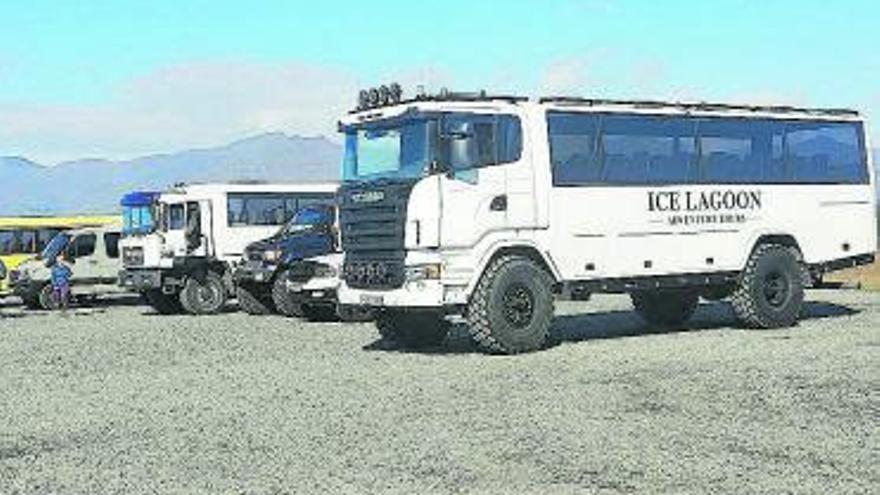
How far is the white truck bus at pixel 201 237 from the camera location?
25250 mm

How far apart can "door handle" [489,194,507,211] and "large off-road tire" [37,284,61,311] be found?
57.1 feet

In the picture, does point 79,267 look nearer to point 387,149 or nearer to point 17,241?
point 17,241

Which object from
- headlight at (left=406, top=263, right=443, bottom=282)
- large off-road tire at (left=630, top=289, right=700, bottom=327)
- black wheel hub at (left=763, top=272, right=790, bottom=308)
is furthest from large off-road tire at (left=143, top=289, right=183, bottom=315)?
black wheel hub at (left=763, top=272, right=790, bottom=308)

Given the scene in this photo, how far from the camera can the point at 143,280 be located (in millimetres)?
25344

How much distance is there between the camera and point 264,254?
894 inches

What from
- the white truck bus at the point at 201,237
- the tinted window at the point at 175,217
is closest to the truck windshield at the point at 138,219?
the white truck bus at the point at 201,237

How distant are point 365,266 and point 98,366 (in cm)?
358

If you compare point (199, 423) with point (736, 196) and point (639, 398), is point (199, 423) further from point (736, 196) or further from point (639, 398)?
point (736, 196)

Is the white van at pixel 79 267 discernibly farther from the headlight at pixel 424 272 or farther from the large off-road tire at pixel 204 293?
the headlight at pixel 424 272

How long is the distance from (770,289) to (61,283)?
56.9 ft

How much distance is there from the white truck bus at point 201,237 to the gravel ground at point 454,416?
7.92m

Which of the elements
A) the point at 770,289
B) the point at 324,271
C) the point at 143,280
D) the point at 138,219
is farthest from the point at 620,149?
the point at 138,219

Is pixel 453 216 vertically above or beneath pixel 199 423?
above

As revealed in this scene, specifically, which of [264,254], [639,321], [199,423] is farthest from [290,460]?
[264,254]
